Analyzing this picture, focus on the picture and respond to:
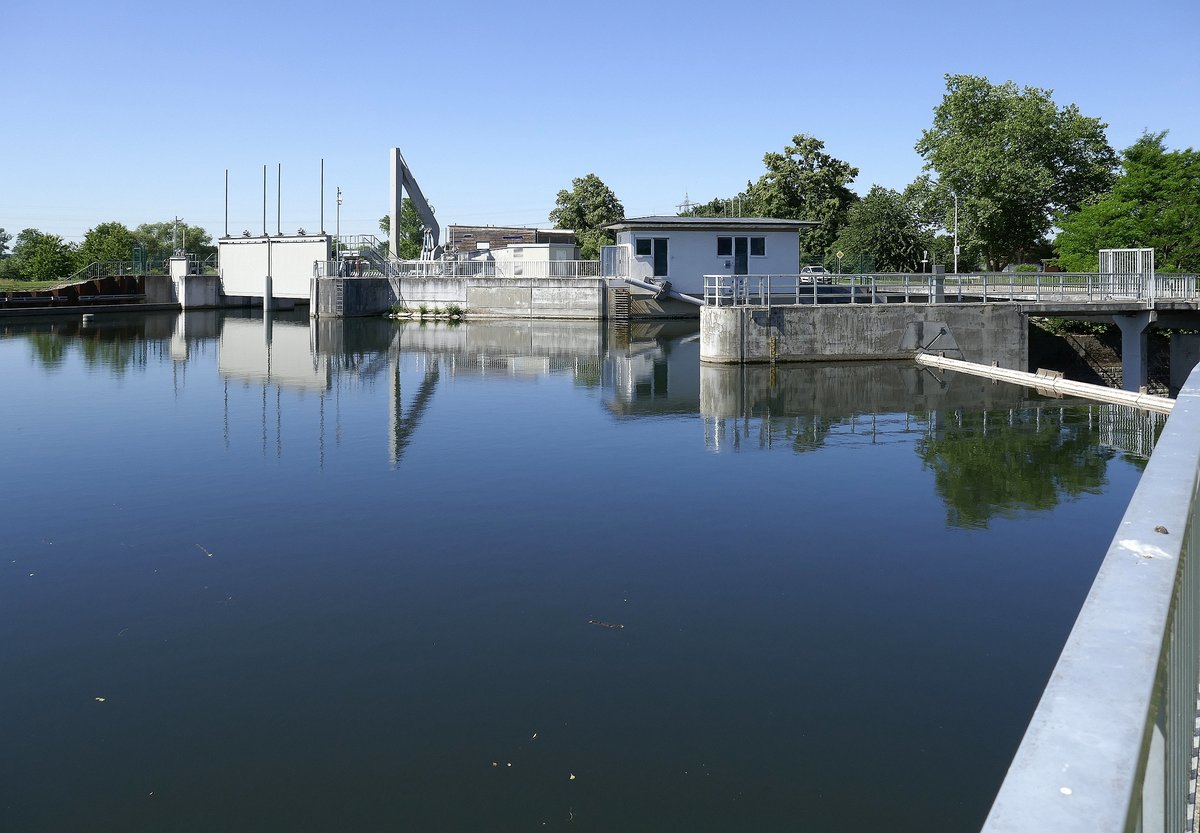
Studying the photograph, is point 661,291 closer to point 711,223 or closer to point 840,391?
point 711,223

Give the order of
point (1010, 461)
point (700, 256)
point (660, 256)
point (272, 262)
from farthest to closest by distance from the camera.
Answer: point (272, 262) → point (660, 256) → point (700, 256) → point (1010, 461)

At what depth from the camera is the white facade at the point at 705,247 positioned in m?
48.3

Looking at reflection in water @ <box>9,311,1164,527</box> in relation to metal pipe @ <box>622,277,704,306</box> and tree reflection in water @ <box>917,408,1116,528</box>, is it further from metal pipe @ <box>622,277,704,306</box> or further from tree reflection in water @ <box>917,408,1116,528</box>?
metal pipe @ <box>622,277,704,306</box>

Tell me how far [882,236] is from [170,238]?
71.1 m

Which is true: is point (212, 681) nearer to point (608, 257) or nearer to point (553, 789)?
point (553, 789)

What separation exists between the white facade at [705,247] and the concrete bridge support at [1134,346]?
16931 mm

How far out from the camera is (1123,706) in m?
1.60

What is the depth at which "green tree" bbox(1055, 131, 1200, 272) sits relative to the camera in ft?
151

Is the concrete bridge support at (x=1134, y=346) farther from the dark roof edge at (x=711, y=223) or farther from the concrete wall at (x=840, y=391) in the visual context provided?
the dark roof edge at (x=711, y=223)

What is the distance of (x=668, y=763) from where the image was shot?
Result: 6.92 meters

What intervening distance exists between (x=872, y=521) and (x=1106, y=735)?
12.4 metres

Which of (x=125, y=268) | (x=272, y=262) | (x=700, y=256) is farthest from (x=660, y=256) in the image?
(x=125, y=268)

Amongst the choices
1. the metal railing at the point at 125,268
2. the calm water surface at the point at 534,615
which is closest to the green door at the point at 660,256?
the calm water surface at the point at 534,615

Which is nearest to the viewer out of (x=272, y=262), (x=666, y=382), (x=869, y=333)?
(x=666, y=382)
